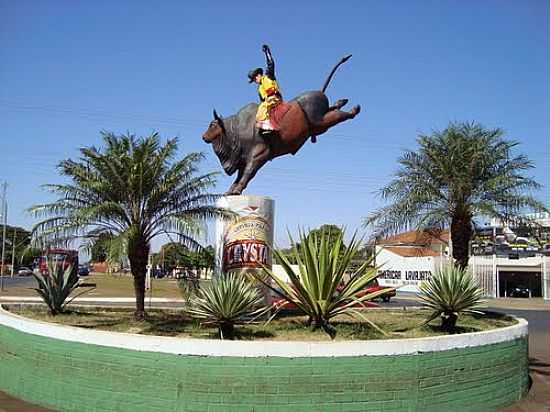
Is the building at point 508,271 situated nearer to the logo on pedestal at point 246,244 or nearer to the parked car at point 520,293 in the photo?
the parked car at point 520,293

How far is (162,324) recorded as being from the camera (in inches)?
408

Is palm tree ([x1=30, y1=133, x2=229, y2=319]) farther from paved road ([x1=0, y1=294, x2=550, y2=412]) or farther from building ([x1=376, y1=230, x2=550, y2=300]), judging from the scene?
building ([x1=376, y1=230, x2=550, y2=300])

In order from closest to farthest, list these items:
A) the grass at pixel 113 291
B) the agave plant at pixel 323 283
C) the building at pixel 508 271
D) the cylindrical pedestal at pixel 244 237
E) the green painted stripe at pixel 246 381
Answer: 1. the green painted stripe at pixel 246 381
2. the agave plant at pixel 323 283
3. the cylindrical pedestal at pixel 244 237
4. the grass at pixel 113 291
5. the building at pixel 508 271

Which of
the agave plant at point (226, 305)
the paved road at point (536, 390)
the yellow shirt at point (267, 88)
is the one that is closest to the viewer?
the paved road at point (536, 390)

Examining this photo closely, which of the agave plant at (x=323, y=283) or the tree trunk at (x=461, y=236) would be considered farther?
the tree trunk at (x=461, y=236)

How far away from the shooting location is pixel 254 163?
13.5 metres

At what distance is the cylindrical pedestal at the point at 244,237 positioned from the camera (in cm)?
1246

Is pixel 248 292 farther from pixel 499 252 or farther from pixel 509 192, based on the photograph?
pixel 499 252

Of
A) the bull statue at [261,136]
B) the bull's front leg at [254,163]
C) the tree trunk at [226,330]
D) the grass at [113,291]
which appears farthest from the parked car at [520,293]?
the tree trunk at [226,330]

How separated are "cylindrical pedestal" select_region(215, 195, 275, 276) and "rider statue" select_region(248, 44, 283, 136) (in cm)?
172

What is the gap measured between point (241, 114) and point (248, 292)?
635 centimetres

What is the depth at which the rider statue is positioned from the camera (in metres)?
13.3

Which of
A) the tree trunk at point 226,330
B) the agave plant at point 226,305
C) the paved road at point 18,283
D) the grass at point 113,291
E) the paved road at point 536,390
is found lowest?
the paved road at point 536,390

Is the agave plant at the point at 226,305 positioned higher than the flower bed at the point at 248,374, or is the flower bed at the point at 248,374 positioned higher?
the agave plant at the point at 226,305
